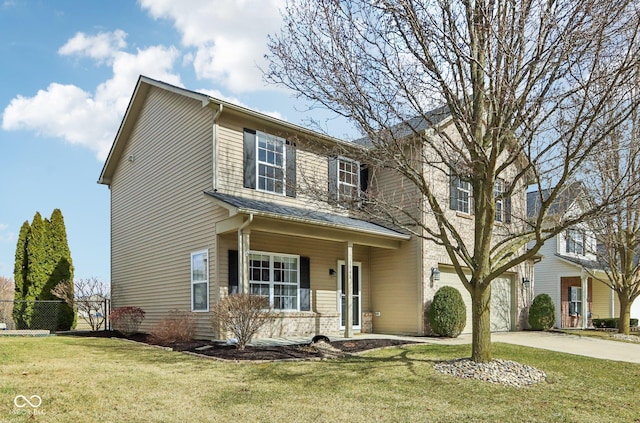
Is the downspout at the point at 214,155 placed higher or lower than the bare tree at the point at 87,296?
higher

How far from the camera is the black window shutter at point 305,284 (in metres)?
13.9

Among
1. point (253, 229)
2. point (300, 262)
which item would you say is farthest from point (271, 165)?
point (300, 262)

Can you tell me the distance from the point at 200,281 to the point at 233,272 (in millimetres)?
1052

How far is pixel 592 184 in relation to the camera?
54.6 ft

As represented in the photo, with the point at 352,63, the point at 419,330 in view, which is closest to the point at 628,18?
the point at 352,63

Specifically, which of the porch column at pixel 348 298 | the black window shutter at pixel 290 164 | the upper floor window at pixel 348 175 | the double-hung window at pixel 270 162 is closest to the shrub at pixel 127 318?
the double-hung window at pixel 270 162

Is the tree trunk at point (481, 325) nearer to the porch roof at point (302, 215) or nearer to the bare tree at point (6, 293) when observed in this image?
the porch roof at point (302, 215)

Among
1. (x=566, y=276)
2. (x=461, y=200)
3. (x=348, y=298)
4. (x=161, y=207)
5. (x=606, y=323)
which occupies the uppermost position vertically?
(x=461, y=200)

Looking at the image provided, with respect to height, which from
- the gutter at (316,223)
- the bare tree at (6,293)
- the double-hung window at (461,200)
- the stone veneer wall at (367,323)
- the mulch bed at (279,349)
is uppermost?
the double-hung window at (461,200)

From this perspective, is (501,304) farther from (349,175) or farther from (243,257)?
(243,257)

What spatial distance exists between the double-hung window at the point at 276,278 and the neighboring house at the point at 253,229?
3 cm

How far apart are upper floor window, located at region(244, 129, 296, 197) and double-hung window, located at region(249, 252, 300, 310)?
1839mm

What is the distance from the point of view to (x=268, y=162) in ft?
44.8

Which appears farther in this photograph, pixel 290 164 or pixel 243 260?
A: pixel 290 164
